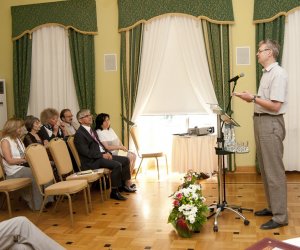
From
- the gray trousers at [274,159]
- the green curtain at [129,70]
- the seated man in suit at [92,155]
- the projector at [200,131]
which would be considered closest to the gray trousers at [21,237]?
the gray trousers at [274,159]

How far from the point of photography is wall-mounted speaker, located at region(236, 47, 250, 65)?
644cm

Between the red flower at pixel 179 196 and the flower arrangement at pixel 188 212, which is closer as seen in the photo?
the flower arrangement at pixel 188 212

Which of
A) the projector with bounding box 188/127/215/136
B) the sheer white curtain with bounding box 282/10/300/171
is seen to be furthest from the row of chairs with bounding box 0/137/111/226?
the sheer white curtain with bounding box 282/10/300/171

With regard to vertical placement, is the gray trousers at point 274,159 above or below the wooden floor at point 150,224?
above

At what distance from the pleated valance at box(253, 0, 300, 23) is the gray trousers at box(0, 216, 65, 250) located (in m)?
4.92

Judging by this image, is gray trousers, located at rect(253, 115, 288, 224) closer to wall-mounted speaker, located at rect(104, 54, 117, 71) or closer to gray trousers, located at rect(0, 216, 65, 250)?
gray trousers, located at rect(0, 216, 65, 250)

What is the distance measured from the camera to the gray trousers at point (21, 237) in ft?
8.77

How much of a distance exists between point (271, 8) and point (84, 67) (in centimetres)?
323

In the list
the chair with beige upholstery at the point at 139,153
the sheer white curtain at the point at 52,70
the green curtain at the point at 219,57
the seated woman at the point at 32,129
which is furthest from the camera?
the sheer white curtain at the point at 52,70

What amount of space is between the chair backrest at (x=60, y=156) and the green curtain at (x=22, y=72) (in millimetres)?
2717

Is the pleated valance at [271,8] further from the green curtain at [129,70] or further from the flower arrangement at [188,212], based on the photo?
the flower arrangement at [188,212]

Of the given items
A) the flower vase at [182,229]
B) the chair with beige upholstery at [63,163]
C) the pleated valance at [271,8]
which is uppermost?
the pleated valance at [271,8]

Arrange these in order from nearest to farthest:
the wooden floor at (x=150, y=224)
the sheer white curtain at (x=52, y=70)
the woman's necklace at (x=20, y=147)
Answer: the wooden floor at (x=150, y=224)
the woman's necklace at (x=20, y=147)
the sheer white curtain at (x=52, y=70)

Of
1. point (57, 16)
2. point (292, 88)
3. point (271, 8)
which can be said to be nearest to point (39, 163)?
point (57, 16)
